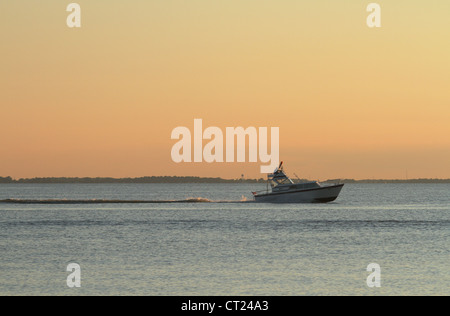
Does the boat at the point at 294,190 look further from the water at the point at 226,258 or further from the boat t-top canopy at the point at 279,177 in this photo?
the water at the point at 226,258

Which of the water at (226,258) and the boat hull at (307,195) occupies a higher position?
the boat hull at (307,195)

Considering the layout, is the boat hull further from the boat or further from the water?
the water

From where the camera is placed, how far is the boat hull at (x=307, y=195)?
140 metres

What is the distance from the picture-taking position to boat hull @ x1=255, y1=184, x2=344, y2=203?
140m

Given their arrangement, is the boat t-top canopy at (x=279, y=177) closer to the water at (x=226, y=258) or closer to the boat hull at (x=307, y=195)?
the boat hull at (x=307, y=195)

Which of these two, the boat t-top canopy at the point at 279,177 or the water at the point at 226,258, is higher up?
the boat t-top canopy at the point at 279,177

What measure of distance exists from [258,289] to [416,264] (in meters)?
16.1

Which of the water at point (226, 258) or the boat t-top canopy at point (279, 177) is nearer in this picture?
the water at point (226, 258)

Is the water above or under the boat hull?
under

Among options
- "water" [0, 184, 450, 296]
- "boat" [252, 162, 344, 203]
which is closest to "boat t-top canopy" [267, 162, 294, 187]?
"boat" [252, 162, 344, 203]

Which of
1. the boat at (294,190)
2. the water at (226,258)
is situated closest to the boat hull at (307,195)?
the boat at (294,190)

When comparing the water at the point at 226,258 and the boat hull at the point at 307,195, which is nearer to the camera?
the water at the point at 226,258
